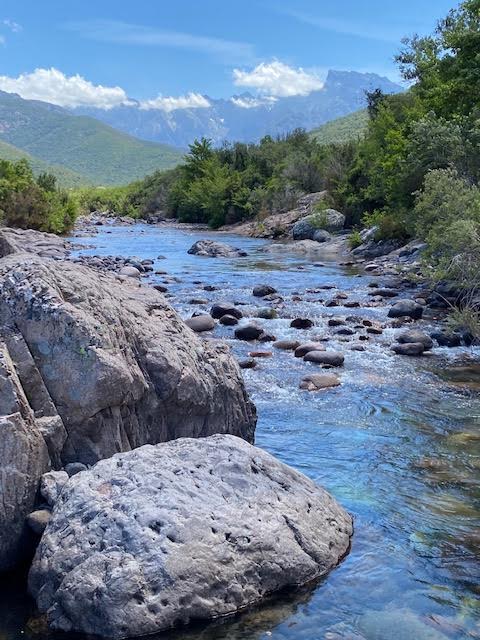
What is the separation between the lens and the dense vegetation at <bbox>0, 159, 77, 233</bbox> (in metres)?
51.6

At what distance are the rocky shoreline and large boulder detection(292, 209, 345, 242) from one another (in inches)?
1560

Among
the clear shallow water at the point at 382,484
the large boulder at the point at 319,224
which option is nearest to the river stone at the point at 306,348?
the clear shallow water at the point at 382,484

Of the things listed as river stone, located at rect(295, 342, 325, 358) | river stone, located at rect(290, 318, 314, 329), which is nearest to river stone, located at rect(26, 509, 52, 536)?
river stone, located at rect(295, 342, 325, 358)

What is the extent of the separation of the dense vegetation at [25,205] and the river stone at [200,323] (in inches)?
1364

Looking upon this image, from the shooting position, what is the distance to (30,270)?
798 centimetres

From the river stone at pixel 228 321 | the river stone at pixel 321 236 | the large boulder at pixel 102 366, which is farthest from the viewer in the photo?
the river stone at pixel 321 236

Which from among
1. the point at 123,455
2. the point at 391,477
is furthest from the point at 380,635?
the point at 391,477

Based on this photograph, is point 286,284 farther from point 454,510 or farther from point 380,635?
point 380,635

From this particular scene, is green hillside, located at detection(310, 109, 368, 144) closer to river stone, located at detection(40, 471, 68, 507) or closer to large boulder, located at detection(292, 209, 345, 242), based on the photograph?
large boulder, located at detection(292, 209, 345, 242)

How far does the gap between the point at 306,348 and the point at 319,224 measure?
3268 centimetres

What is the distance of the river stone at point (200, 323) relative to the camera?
62.1 feet

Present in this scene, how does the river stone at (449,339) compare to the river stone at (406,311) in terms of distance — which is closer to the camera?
the river stone at (449,339)

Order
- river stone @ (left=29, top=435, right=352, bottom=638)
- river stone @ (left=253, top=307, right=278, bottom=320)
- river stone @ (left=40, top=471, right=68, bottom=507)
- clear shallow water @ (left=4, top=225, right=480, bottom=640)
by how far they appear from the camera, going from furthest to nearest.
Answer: river stone @ (left=253, top=307, right=278, bottom=320) → river stone @ (left=40, top=471, right=68, bottom=507) → clear shallow water @ (left=4, top=225, right=480, bottom=640) → river stone @ (left=29, top=435, right=352, bottom=638)

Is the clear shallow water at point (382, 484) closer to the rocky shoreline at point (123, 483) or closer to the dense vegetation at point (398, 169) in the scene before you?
the rocky shoreline at point (123, 483)
